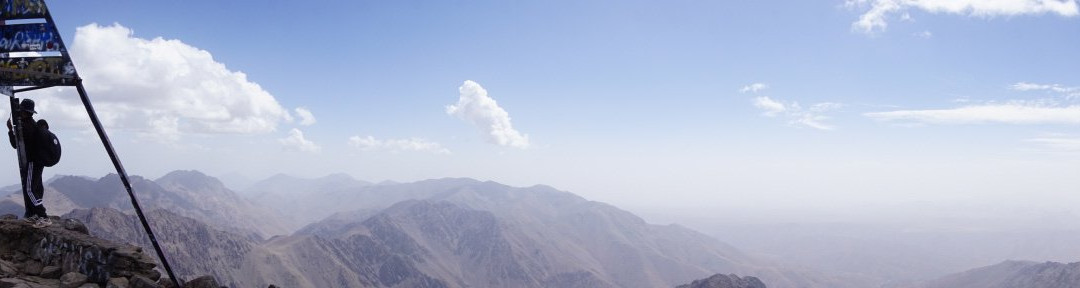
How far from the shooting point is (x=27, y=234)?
14.2m

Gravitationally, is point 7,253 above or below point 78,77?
below

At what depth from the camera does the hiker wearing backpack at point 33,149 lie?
13.3m

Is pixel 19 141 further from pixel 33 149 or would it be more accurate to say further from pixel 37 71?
pixel 37 71

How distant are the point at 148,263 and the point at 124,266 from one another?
0.48 metres

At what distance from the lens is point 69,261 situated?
1324 cm

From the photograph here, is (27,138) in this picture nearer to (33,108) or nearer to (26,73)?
(33,108)

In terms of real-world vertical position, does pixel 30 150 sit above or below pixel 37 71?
below

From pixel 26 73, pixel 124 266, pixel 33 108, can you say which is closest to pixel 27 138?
pixel 33 108

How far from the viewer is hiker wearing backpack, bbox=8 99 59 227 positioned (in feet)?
43.5

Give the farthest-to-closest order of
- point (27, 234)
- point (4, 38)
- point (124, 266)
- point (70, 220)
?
1. point (70, 220)
2. point (27, 234)
3. point (124, 266)
4. point (4, 38)

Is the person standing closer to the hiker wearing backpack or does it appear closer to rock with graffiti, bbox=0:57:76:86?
the hiker wearing backpack

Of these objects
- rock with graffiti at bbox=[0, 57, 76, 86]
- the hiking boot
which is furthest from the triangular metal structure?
the hiking boot

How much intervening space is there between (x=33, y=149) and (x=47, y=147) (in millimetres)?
263

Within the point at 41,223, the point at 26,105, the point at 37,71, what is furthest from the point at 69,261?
the point at 37,71
